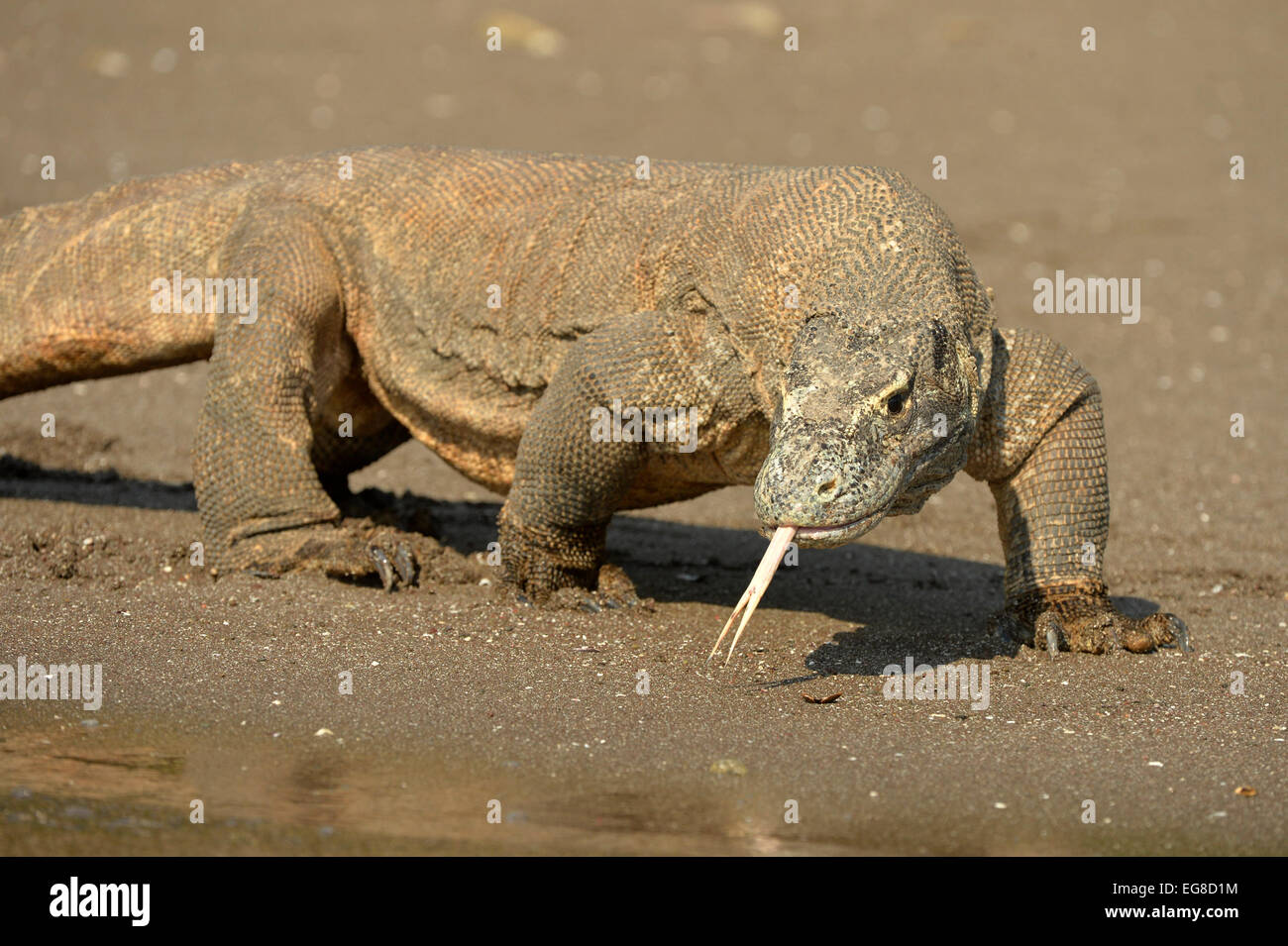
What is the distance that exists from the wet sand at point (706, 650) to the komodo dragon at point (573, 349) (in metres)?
0.41

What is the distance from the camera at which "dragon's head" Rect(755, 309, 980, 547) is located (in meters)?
5.08

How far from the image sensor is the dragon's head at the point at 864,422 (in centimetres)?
508

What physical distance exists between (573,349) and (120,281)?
2.54 meters

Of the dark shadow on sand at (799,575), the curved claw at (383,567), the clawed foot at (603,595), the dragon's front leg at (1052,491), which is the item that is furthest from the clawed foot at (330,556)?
the dragon's front leg at (1052,491)

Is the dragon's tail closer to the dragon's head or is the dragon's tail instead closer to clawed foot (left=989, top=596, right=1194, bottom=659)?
the dragon's head

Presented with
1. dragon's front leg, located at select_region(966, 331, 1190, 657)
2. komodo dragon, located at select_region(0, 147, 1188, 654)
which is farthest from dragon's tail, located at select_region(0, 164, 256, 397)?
dragon's front leg, located at select_region(966, 331, 1190, 657)

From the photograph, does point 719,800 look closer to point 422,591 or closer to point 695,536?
point 422,591

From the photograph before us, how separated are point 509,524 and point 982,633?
2.06 m

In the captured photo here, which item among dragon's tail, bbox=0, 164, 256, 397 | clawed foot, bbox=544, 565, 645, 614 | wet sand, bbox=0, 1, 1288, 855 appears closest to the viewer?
wet sand, bbox=0, 1, 1288, 855

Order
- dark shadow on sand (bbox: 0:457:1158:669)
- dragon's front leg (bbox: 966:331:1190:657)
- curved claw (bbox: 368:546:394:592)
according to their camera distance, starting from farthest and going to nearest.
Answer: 1. curved claw (bbox: 368:546:394:592)
2. dark shadow on sand (bbox: 0:457:1158:669)
3. dragon's front leg (bbox: 966:331:1190:657)

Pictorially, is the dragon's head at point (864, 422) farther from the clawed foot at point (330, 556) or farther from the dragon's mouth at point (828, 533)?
the clawed foot at point (330, 556)

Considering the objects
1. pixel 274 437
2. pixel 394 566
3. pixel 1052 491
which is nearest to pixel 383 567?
pixel 394 566

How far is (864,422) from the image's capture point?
529cm

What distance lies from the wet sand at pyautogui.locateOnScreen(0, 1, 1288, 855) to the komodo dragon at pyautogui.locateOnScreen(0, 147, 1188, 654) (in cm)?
→ 41
